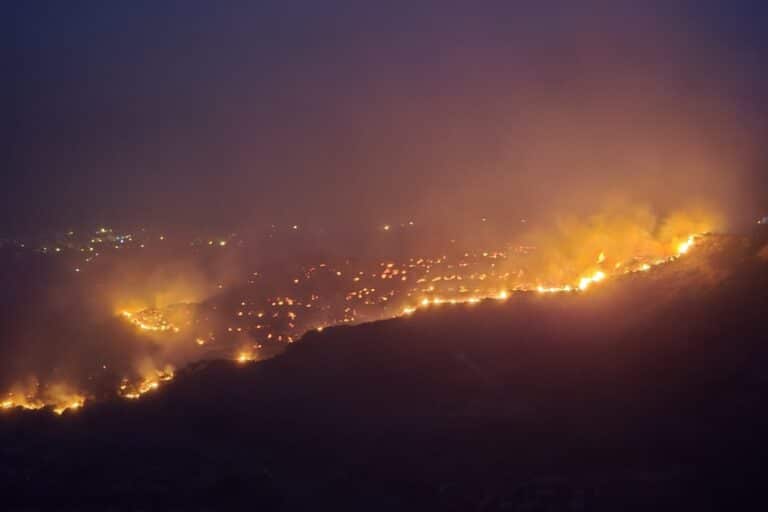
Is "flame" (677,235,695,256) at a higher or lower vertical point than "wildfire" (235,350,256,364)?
higher

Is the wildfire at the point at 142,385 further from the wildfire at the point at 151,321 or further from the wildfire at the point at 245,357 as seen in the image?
the wildfire at the point at 151,321

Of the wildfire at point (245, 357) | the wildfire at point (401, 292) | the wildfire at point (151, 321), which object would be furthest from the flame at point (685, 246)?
the wildfire at point (151, 321)

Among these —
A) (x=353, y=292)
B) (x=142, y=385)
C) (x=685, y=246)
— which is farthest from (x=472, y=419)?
(x=353, y=292)

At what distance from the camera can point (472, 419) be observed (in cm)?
1512

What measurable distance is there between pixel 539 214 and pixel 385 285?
10.4 m

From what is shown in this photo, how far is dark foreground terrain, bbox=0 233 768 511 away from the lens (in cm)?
1259

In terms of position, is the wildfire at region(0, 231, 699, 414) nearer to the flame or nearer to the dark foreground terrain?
the flame

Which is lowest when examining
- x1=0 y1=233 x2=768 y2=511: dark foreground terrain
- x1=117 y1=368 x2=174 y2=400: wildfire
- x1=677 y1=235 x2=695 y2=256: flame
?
x1=0 y1=233 x2=768 y2=511: dark foreground terrain

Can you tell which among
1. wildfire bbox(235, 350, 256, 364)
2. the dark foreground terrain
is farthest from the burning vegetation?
the dark foreground terrain

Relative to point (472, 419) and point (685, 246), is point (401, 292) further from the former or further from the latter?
point (472, 419)

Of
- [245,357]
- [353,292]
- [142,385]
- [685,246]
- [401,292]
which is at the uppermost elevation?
[353,292]

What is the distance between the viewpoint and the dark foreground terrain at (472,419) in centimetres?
1259

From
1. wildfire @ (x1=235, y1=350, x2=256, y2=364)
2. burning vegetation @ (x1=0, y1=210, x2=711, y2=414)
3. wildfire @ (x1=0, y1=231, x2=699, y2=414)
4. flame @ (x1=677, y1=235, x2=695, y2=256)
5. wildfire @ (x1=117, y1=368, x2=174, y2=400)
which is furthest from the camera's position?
burning vegetation @ (x1=0, y1=210, x2=711, y2=414)

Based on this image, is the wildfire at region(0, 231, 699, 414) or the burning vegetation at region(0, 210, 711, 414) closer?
the wildfire at region(0, 231, 699, 414)
